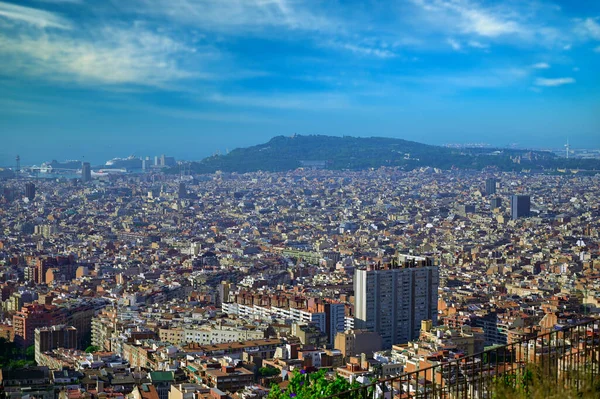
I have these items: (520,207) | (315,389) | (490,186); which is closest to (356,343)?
(315,389)

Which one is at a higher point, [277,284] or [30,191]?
[30,191]

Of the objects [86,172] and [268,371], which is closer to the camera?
[268,371]

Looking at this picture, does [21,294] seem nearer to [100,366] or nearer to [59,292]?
[59,292]

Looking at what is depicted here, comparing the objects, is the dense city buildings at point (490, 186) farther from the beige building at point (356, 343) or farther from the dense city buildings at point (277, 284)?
the beige building at point (356, 343)

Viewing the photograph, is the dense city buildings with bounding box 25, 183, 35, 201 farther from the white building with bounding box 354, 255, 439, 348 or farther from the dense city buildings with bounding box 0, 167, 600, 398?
the white building with bounding box 354, 255, 439, 348

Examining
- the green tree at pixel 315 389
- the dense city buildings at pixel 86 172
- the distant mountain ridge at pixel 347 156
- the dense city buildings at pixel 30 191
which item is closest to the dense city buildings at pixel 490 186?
the distant mountain ridge at pixel 347 156

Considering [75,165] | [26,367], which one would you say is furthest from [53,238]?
[75,165]

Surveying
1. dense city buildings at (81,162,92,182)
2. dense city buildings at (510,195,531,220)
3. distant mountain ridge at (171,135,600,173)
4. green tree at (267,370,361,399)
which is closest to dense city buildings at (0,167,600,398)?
dense city buildings at (510,195,531,220)

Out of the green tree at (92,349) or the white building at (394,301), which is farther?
the white building at (394,301)

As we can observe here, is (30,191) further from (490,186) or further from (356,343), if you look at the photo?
(356,343)
